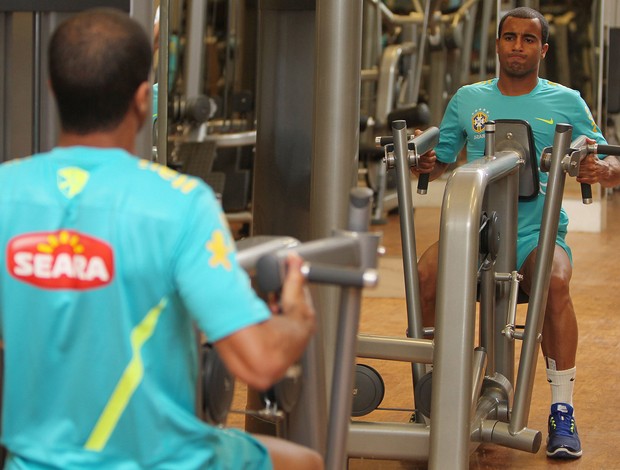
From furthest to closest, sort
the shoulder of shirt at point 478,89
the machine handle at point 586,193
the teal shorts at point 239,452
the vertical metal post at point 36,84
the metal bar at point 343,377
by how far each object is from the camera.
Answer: the shoulder of shirt at point 478,89 → the machine handle at point 586,193 → the vertical metal post at point 36,84 → the metal bar at point 343,377 → the teal shorts at point 239,452

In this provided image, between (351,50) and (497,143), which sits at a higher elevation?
(351,50)

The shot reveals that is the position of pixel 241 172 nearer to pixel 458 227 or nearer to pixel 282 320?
pixel 458 227

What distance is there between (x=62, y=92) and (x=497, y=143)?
2.10 metres

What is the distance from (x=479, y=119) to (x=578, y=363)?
1527mm

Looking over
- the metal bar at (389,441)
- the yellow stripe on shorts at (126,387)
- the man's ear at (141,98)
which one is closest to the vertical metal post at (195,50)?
the metal bar at (389,441)

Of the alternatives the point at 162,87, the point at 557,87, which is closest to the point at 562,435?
the point at 557,87

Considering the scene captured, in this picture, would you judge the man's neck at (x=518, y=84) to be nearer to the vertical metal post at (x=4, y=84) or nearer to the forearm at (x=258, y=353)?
the vertical metal post at (x=4, y=84)

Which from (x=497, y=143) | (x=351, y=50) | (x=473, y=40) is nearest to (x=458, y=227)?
(x=351, y=50)

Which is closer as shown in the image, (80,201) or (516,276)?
(80,201)

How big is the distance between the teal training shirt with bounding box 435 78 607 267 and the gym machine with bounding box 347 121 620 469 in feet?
0.38

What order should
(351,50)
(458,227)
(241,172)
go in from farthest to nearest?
1. (241,172)
2. (351,50)
3. (458,227)

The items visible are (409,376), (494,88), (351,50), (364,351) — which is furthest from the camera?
(409,376)

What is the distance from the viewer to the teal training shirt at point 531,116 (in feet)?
11.7

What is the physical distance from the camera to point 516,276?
3369 mm
